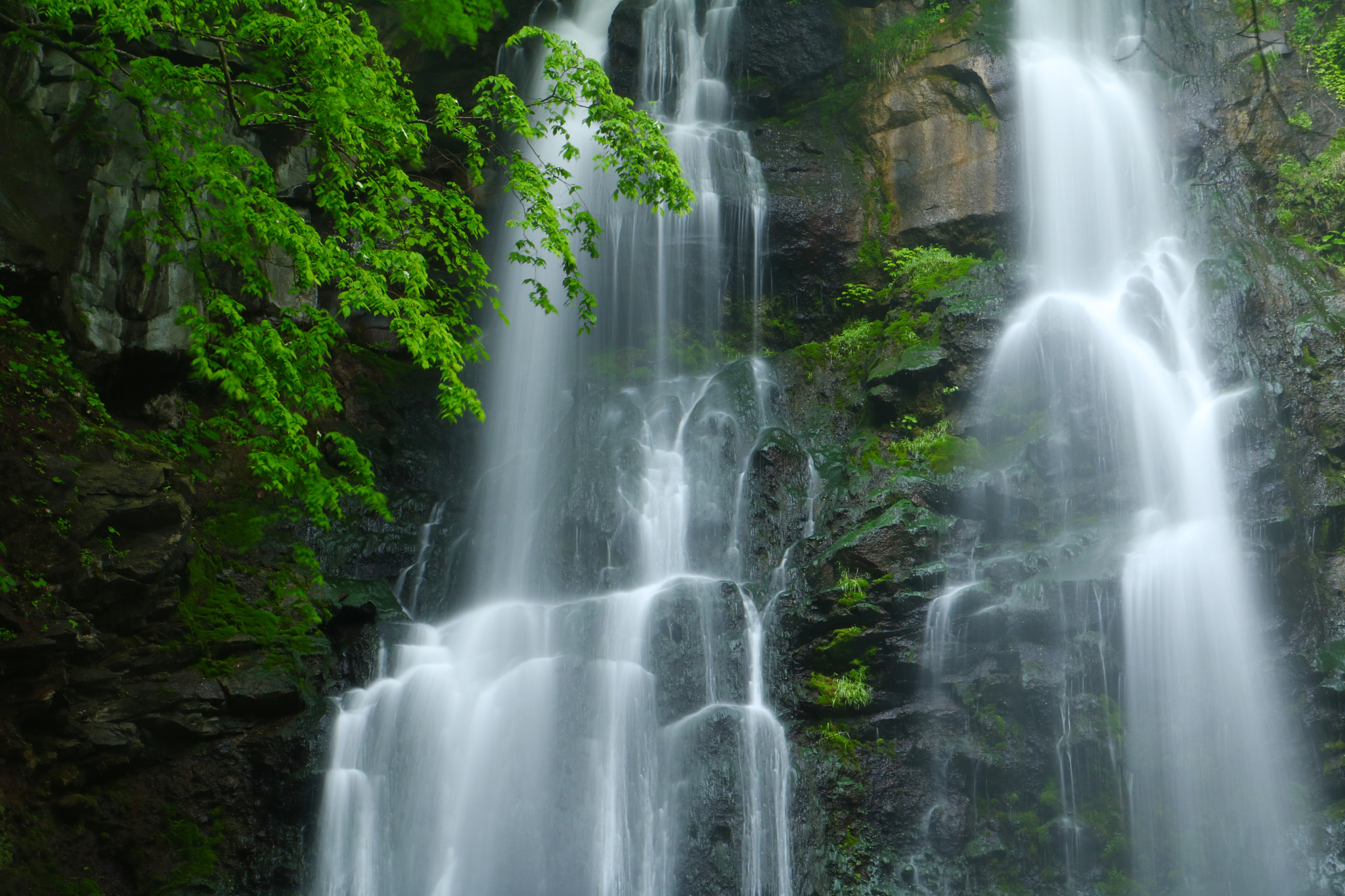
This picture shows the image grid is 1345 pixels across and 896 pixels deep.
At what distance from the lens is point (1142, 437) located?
9562mm

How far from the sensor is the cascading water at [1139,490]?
304 inches

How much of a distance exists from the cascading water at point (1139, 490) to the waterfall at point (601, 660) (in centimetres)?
239

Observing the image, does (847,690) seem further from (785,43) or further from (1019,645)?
(785,43)

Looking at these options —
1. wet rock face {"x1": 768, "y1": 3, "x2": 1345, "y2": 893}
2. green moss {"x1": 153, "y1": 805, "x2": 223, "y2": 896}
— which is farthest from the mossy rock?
wet rock face {"x1": 768, "y1": 3, "x2": 1345, "y2": 893}

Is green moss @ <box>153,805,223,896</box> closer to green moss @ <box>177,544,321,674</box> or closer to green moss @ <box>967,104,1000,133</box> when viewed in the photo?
green moss @ <box>177,544,321,674</box>

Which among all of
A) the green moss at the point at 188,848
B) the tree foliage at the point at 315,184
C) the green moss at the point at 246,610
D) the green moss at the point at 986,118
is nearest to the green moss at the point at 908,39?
the green moss at the point at 986,118

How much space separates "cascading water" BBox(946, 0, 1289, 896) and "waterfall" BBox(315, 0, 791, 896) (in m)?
2.39

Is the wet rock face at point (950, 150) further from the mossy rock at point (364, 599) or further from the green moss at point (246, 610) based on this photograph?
the green moss at point (246, 610)

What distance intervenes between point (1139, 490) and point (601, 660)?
18.9 ft

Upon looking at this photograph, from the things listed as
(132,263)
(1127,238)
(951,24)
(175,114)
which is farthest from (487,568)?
(951,24)

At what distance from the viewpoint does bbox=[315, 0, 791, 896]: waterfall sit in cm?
770

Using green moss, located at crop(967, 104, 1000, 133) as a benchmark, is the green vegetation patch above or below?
below

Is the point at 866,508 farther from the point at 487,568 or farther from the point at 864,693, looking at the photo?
the point at 487,568

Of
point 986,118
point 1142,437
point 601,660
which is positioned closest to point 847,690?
point 601,660
